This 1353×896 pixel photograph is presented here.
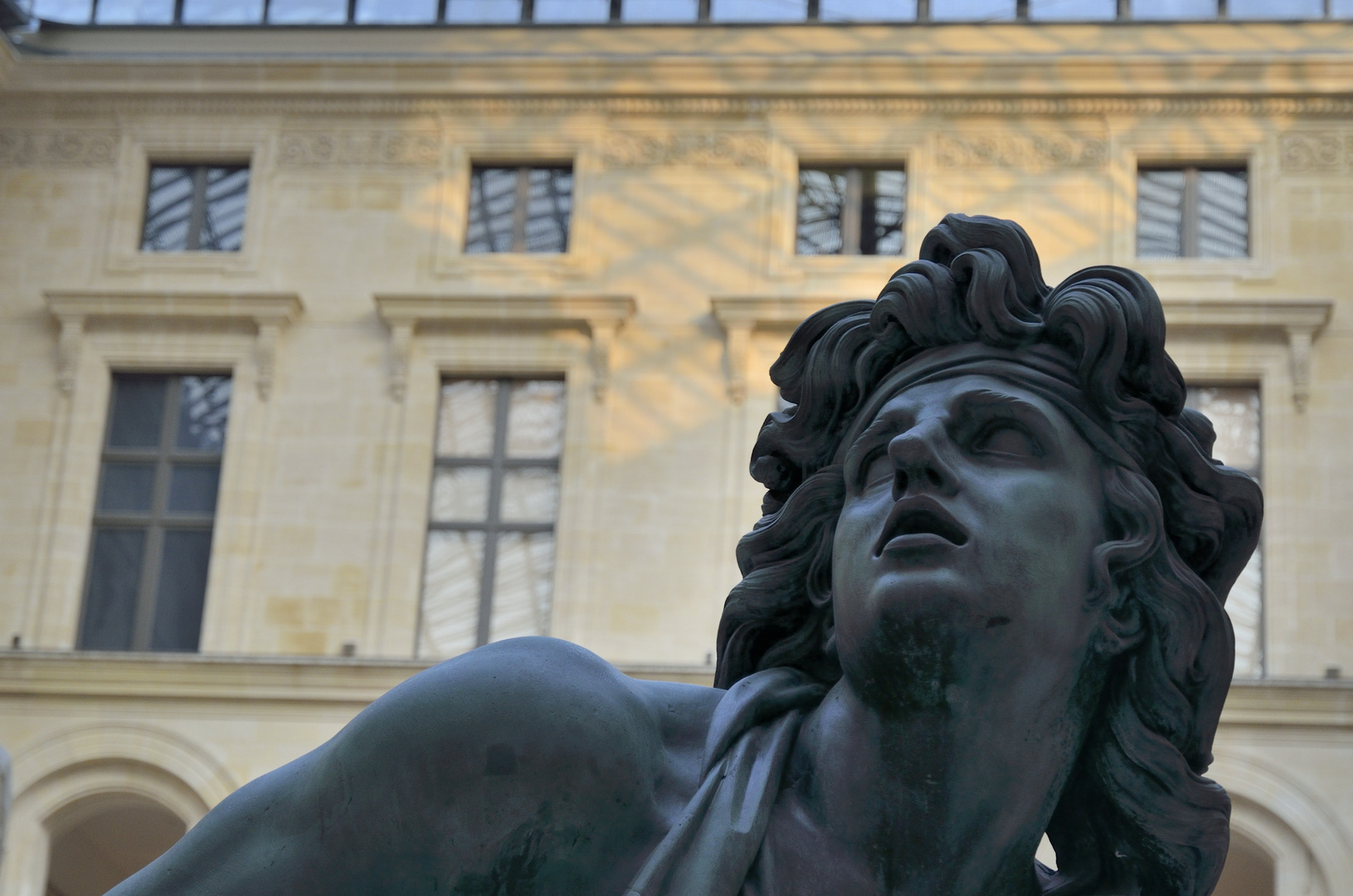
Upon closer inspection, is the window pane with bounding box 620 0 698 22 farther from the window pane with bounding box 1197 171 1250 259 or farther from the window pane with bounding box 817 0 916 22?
the window pane with bounding box 1197 171 1250 259

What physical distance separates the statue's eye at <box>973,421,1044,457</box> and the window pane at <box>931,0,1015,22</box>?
21.3 m

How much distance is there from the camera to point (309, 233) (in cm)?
2142

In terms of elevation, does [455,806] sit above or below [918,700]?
below

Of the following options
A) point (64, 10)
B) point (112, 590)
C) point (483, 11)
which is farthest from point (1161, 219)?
point (64, 10)

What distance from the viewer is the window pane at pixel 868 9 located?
879 inches

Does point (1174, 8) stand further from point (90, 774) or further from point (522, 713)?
point (522, 713)

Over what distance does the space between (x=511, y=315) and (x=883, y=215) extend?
4.14 metres

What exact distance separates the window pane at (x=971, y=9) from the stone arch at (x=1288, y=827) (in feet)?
29.1

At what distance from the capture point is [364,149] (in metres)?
21.6

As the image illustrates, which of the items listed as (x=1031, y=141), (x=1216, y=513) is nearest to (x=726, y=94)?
(x=1031, y=141)

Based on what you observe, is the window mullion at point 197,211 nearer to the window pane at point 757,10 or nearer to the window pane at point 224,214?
the window pane at point 224,214

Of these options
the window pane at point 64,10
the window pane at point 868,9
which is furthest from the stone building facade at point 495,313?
the window pane at point 64,10

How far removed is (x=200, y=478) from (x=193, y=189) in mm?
3336

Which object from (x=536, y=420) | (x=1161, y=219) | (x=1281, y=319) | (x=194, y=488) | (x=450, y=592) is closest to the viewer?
(x=1281, y=319)
